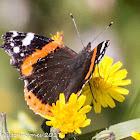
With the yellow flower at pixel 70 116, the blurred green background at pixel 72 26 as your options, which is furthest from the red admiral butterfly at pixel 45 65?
the blurred green background at pixel 72 26

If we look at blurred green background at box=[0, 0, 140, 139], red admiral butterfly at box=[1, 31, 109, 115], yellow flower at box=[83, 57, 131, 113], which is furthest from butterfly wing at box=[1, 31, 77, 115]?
blurred green background at box=[0, 0, 140, 139]

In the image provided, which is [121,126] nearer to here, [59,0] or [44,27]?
[44,27]

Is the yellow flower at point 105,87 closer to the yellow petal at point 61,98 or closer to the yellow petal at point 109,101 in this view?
the yellow petal at point 109,101

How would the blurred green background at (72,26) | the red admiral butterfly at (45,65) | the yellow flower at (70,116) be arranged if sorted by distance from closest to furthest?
1. the yellow flower at (70,116)
2. the red admiral butterfly at (45,65)
3. the blurred green background at (72,26)

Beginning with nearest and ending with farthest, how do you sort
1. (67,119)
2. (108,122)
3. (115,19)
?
(67,119) < (108,122) < (115,19)

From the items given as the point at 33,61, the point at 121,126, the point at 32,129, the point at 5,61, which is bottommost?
the point at 121,126

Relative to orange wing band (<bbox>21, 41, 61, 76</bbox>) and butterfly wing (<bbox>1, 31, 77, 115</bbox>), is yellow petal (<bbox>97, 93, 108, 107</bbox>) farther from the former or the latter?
orange wing band (<bbox>21, 41, 61, 76</bbox>)

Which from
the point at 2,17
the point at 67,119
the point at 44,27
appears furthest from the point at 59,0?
the point at 67,119
